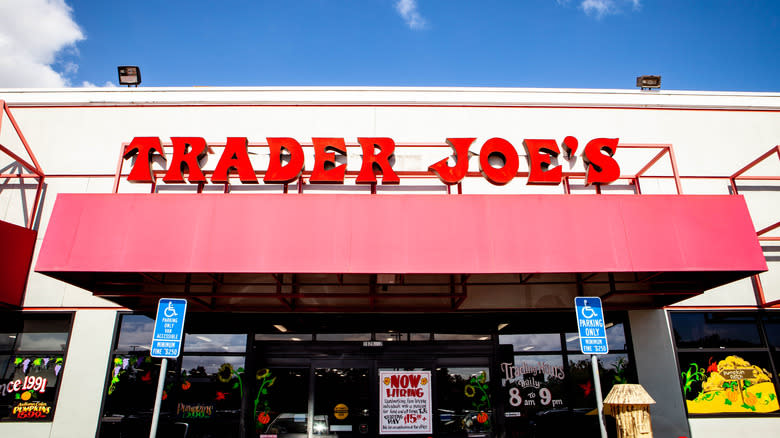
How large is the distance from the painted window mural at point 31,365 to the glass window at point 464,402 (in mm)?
7858

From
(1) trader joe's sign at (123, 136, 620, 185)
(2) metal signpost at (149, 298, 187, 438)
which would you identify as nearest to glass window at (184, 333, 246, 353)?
(1) trader joe's sign at (123, 136, 620, 185)

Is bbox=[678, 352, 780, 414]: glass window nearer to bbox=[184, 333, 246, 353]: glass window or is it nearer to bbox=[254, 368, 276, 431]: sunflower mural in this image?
bbox=[254, 368, 276, 431]: sunflower mural

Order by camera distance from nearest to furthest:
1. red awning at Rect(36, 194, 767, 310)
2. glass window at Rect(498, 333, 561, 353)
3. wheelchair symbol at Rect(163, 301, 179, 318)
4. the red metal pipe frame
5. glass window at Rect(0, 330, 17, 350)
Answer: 1. wheelchair symbol at Rect(163, 301, 179, 318)
2. red awning at Rect(36, 194, 767, 310)
3. glass window at Rect(0, 330, 17, 350)
4. glass window at Rect(498, 333, 561, 353)
5. the red metal pipe frame

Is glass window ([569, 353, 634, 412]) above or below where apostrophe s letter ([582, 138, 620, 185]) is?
below

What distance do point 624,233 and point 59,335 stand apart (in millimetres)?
11173

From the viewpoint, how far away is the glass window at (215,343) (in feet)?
32.0

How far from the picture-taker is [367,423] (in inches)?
371

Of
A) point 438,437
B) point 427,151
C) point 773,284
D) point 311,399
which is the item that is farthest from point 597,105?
point 311,399

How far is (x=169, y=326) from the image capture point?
19.9ft

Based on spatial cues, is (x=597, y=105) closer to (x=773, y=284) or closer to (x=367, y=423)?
(x=773, y=284)

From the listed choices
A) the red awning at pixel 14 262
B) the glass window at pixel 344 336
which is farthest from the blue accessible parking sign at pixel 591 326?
the red awning at pixel 14 262

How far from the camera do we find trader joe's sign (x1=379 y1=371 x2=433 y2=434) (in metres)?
9.41

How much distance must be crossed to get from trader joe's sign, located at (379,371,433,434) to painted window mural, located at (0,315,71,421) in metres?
6.63

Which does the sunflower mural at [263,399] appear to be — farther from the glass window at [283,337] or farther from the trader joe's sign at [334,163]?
the trader joe's sign at [334,163]
